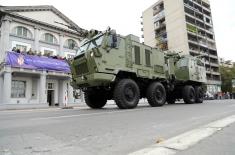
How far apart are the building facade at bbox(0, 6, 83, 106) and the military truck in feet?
48.3

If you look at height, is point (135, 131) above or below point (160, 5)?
below

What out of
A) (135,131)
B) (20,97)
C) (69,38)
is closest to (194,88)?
(135,131)

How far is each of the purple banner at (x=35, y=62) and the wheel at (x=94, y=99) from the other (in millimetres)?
16712

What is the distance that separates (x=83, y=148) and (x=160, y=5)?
2697 inches

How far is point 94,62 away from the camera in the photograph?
28.8 feet

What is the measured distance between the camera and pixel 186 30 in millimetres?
57594

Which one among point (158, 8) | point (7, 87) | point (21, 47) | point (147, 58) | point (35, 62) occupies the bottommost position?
point (7, 87)

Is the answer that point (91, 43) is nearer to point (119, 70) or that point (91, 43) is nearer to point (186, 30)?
point (119, 70)

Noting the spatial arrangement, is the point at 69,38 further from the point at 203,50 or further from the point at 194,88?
the point at 203,50

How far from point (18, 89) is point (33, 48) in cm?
581

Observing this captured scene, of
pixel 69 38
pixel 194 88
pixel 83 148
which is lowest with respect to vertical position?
pixel 83 148

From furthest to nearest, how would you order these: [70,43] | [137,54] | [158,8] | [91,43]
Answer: [158,8], [70,43], [137,54], [91,43]

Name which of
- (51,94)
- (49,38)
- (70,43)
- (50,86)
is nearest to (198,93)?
(50,86)

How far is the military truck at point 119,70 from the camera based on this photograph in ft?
29.7
